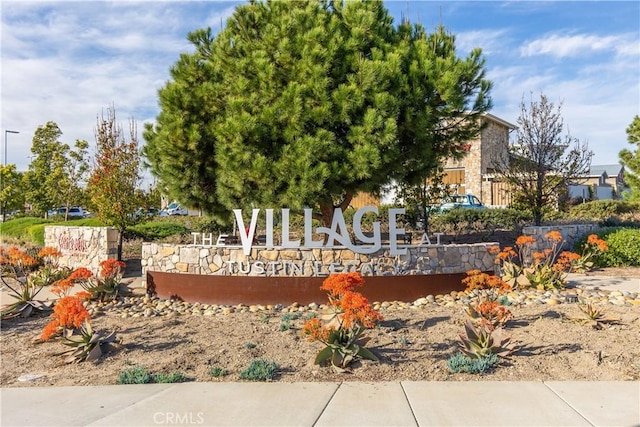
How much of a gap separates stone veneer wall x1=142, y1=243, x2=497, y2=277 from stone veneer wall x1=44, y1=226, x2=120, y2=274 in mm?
3567

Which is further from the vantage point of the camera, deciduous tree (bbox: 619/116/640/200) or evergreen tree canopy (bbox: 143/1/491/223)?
deciduous tree (bbox: 619/116/640/200)

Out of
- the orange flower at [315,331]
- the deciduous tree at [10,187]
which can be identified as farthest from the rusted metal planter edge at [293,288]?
the deciduous tree at [10,187]

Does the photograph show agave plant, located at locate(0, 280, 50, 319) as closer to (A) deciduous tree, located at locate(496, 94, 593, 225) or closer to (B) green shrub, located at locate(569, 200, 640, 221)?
(A) deciduous tree, located at locate(496, 94, 593, 225)

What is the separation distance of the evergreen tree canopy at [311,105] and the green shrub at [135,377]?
5039mm

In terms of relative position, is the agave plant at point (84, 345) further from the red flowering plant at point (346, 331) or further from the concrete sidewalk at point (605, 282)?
the concrete sidewalk at point (605, 282)

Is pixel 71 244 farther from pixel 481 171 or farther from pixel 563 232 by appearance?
pixel 481 171

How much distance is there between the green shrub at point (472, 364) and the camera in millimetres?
5977

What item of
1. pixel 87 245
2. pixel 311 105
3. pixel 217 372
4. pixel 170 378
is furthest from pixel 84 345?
pixel 87 245

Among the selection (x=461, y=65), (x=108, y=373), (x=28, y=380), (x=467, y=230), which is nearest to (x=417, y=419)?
(x=108, y=373)

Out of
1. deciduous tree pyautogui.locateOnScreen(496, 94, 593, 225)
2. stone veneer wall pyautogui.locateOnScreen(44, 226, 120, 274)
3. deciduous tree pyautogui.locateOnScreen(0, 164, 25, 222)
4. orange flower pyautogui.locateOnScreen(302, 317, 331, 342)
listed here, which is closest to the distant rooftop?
deciduous tree pyautogui.locateOnScreen(496, 94, 593, 225)

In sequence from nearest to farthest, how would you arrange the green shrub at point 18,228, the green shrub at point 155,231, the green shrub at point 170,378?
the green shrub at point 170,378 → the green shrub at point 155,231 → the green shrub at point 18,228

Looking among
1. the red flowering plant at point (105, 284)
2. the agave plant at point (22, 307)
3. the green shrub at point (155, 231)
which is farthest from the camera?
the green shrub at point (155, 231)

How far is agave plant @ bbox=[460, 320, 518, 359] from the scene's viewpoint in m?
6.32

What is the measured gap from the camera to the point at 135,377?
6.00 meters
